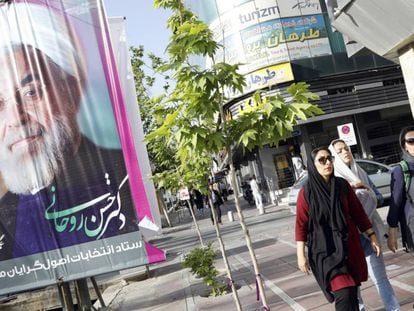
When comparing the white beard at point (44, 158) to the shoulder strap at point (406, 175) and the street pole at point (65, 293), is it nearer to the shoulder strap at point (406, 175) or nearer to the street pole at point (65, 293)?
the street pole at point (65, 293)

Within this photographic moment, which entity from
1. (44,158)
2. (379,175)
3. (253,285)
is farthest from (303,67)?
(44,158)

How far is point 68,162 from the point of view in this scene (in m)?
6.46

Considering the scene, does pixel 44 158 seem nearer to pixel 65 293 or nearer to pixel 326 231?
pixel 65 293

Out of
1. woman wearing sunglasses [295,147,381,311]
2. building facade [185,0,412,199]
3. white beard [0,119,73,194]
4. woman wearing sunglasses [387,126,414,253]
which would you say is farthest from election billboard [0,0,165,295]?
building facade [185,0,412,199]

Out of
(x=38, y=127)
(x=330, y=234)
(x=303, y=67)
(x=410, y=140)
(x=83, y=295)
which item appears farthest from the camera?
(x=303, y=67)

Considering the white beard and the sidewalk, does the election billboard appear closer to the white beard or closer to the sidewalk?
the white beard

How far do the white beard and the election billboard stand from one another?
1 centimetres

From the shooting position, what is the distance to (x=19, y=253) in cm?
659

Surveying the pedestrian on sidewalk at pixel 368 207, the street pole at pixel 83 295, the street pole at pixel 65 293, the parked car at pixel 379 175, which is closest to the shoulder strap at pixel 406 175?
the pedestrian on sidewalk at pixel 368 207

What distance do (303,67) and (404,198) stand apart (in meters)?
22.3

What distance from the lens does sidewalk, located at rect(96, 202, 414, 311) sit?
5.85 metres

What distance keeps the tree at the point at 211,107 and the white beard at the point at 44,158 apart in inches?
101

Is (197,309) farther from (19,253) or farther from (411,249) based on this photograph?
(411,249)

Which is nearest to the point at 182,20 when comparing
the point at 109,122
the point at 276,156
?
the point at 109,122
